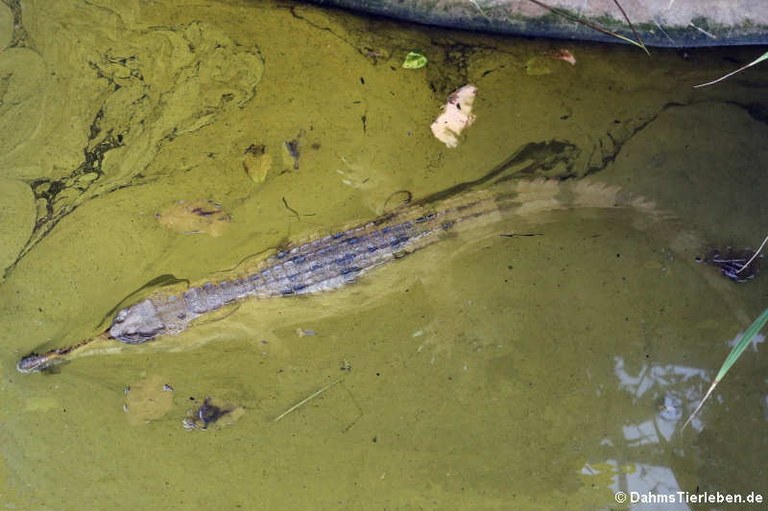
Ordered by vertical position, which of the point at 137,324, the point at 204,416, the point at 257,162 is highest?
the point at 257,162

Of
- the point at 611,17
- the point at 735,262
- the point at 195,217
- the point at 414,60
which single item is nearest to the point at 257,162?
the point at 195,217

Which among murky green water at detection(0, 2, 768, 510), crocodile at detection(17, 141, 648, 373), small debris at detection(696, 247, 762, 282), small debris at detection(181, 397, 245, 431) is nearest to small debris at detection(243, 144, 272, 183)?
murky green water at detection(0, 2, 768, 510)

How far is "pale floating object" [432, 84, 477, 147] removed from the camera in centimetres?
305

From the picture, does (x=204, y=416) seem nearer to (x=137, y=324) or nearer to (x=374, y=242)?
(x=137, y=324)

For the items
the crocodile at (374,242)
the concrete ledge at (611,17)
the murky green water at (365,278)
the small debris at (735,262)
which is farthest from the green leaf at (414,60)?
the small debris at (735,262)

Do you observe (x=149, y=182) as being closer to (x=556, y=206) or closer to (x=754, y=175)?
(x=556, y=206)

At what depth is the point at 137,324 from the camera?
3.07 metres

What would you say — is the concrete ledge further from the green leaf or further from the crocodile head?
the crocodile head

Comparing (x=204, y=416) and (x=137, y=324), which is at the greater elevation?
(x=137, y=324)

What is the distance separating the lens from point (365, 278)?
309cm

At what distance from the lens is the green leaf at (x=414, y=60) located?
120 inches

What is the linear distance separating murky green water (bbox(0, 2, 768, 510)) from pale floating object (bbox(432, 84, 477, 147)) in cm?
7

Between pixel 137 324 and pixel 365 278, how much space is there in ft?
4.50

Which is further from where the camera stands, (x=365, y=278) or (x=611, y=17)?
(x=365, y=278)
